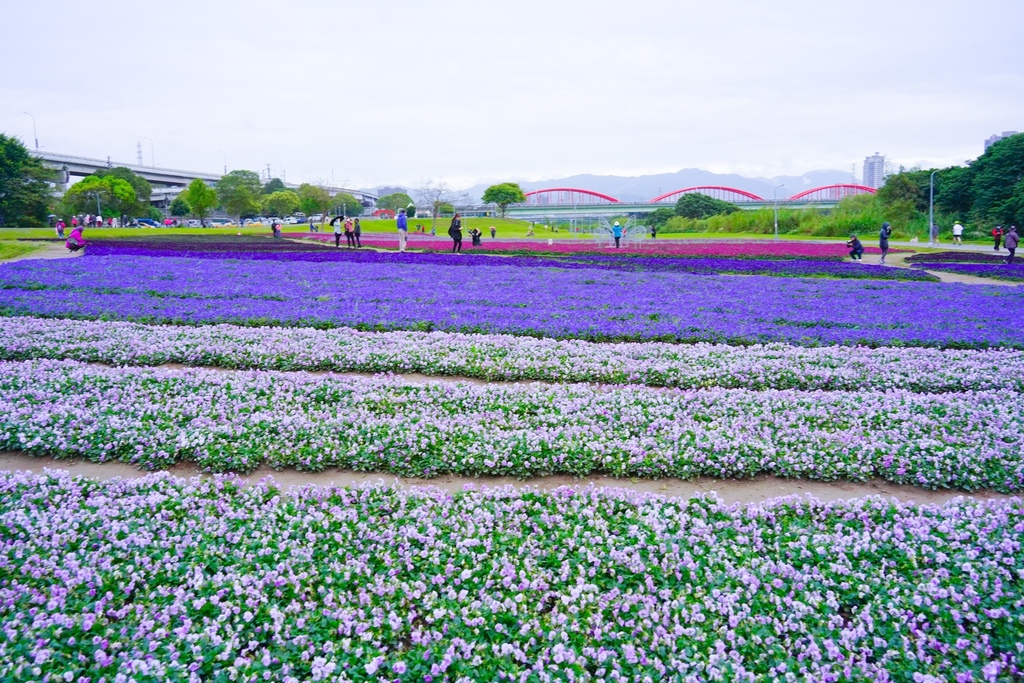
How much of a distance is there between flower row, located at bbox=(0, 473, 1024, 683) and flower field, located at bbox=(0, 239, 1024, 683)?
0.02 metres

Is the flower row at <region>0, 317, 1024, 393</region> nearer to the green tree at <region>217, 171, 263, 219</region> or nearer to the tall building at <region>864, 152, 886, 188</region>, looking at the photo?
the green tree at <region>217, 171, 263, 219</region>

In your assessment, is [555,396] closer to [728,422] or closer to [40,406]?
[728,422]

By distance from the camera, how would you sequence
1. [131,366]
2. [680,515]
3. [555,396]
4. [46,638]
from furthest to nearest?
[131,366], [555,396], [680,515], [46,638]

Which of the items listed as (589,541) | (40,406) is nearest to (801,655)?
(589,541)

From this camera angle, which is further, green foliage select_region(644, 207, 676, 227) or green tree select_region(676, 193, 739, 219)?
green foliage select_region(644, 207, 676, 227)

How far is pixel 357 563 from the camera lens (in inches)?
170

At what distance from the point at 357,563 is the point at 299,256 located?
998 inches

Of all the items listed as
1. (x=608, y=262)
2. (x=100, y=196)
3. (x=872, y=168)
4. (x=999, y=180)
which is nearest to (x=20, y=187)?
(x=100, y=196)

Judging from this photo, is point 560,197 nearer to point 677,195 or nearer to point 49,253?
point 677,195

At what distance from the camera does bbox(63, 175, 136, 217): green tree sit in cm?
7988

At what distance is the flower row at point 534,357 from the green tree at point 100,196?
80193 mm

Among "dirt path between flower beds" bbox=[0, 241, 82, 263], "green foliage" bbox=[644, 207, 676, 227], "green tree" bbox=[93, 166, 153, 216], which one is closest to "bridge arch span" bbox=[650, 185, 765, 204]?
"green foliage" bbox=[644, 207, 676, 227]

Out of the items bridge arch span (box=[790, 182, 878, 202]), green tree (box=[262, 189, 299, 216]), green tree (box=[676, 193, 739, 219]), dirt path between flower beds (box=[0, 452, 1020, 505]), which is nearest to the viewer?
A: dirt path between flower beds (box=[0, 452, 1020, 505])

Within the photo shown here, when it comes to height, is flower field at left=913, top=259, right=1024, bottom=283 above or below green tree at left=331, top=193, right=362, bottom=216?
below
